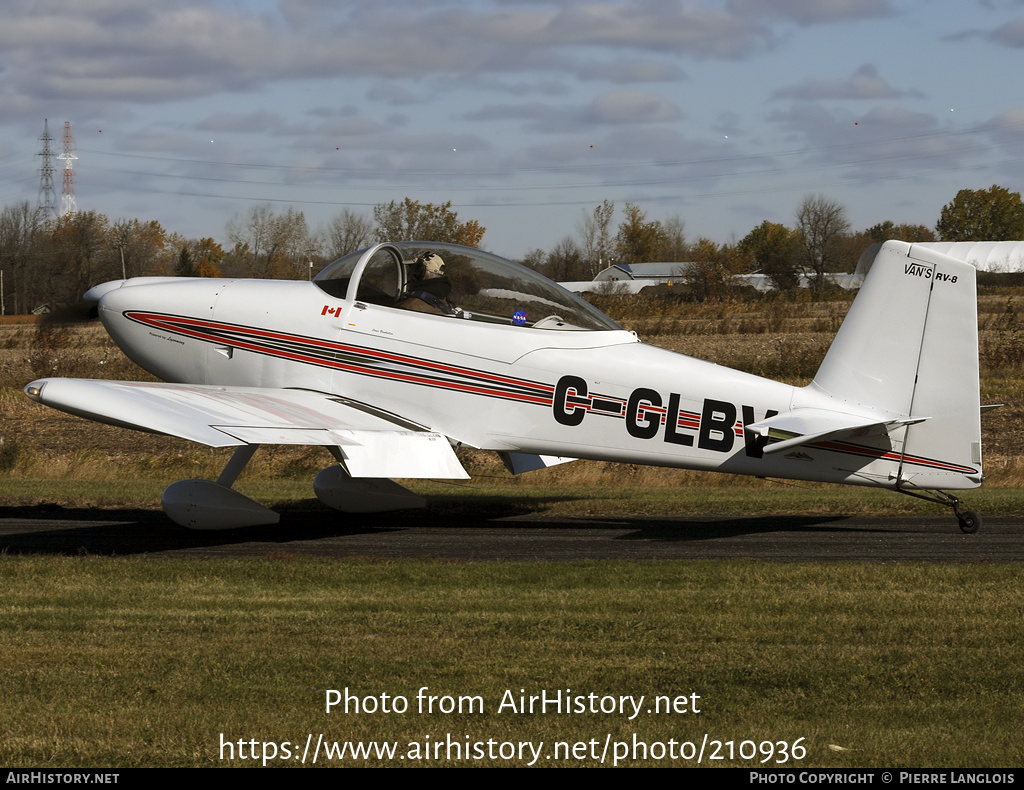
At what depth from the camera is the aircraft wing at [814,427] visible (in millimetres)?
8680

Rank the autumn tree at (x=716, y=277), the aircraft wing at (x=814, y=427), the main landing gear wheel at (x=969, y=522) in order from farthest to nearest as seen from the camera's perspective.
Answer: the autumn tree at (x=716, y=277), the main landing gear wheel at (x=969, y=522), the aircraft wing at (x=814, y=427)

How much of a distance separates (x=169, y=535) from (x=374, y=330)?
9.14 ft

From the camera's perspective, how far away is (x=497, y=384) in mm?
9789

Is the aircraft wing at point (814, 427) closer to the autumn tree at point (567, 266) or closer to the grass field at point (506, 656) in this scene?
the grass field at point (506, 656)

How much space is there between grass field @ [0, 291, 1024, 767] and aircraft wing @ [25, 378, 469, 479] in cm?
107

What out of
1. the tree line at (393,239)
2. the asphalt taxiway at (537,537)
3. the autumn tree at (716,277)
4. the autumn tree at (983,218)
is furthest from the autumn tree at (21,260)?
the autumn tree at (983,218)

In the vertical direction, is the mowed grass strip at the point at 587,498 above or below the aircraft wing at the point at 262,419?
below

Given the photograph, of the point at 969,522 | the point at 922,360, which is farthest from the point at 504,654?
the point at 969,522

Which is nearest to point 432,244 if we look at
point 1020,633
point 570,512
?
point 570,512

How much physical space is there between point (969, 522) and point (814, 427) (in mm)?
1924

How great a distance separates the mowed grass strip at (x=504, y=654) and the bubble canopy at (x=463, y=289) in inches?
102

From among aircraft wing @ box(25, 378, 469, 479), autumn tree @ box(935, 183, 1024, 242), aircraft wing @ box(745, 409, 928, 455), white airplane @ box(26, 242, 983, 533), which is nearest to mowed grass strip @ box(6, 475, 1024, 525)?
white airplane @ box(26, 242, 983, 533)
